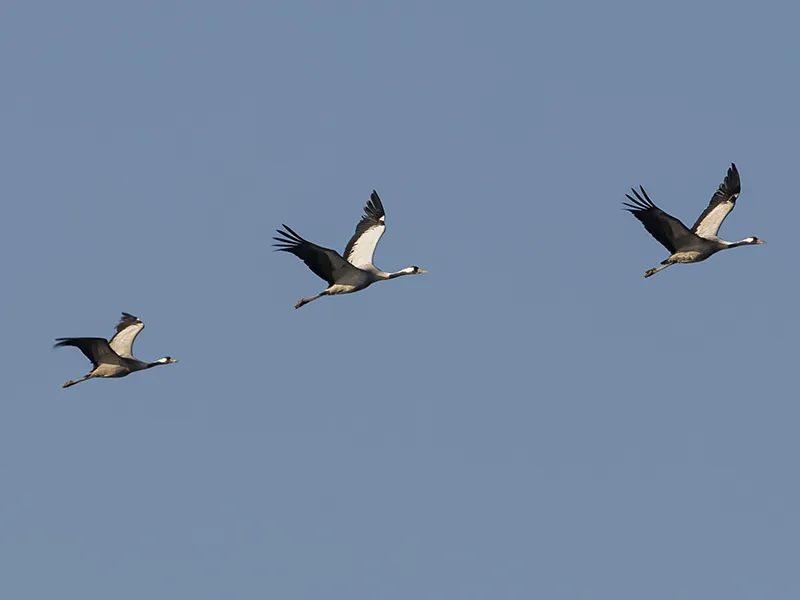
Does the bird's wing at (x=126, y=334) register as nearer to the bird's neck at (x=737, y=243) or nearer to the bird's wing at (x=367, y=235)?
the bird's wing at (x=367, y=235)

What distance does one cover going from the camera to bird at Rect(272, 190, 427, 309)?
139 ft

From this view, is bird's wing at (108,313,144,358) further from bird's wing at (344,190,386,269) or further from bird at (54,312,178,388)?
bird's wing at (344,190,386,269)

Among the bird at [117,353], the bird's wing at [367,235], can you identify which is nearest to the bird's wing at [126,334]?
the bird at [117,353]

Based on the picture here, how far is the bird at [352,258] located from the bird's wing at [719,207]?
897 cm

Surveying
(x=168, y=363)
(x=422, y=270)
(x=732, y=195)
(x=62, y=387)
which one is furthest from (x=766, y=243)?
(x=62, y=387)

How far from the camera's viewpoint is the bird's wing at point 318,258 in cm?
4159

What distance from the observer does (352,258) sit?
47.4 meters

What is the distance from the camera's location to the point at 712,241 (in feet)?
154

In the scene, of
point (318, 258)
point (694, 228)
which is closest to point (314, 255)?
point (318, 258)

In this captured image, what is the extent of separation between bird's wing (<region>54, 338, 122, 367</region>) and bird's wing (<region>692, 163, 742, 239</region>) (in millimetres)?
18510

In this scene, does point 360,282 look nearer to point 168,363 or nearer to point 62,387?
point 168,363

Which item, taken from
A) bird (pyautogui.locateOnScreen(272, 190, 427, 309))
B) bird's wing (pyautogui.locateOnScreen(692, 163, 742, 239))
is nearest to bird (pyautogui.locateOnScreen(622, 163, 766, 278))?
bird's wing (pyautogui.locateOnScreen(692, 163, 742, 239))

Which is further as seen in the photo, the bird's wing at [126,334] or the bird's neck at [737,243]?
the bird's neck at [737,243]

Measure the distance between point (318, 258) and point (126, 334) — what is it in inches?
271
